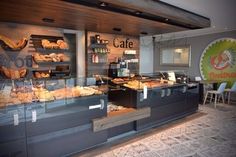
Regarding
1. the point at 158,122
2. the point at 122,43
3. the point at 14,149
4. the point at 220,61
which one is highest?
the point at 122,43

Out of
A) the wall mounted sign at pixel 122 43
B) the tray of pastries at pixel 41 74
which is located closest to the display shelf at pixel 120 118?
the tray of pastries at pixel 41 74

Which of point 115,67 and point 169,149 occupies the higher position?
point 115,67

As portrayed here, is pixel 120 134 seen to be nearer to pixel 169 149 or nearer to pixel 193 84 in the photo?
pixel 169 149

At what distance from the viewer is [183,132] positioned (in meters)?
3.80

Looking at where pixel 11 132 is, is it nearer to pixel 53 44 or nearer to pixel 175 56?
pixel 53 44

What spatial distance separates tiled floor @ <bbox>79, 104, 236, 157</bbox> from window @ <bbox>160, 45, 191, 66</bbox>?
13.2 feet

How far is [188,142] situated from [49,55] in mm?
3720

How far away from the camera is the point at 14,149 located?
2350 mm

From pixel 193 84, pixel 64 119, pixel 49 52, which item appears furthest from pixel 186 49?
pixel 64 119

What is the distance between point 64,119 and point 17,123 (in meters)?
0.62

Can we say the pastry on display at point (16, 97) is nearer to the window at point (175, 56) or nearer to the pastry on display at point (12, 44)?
the pastry on display at point (12, 44)

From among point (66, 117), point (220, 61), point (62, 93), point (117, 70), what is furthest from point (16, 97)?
point (220, 61)

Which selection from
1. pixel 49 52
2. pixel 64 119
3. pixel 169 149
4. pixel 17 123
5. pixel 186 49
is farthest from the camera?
pixel 186 49

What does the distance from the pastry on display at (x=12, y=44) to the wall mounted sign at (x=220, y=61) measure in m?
6.35
